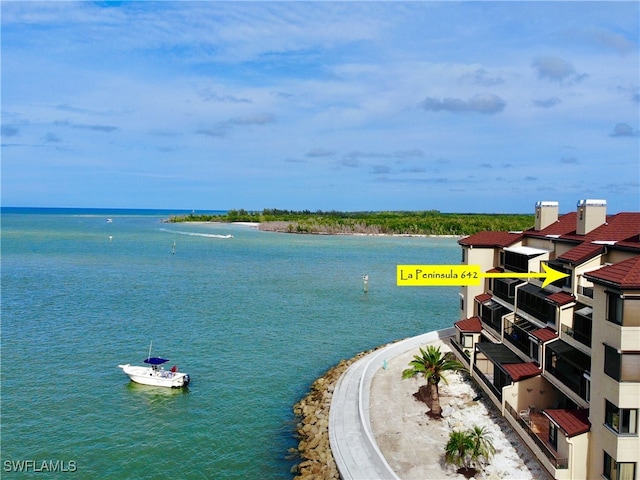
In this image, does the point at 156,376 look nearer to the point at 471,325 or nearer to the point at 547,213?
the point at 471,325

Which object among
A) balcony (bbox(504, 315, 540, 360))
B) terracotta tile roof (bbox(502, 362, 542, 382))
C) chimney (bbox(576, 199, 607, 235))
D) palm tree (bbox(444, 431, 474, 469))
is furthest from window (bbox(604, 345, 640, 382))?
chimney (bbox(576, 199, 607, 235))

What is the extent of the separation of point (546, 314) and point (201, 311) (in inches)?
1297

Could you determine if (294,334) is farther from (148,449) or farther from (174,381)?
(148,449)

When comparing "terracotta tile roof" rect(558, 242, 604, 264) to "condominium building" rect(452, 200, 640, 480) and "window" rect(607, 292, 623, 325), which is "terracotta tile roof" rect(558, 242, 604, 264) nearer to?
"condominium building" rect(452, 200, 640, 480)

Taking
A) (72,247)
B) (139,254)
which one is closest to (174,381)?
(139,254)

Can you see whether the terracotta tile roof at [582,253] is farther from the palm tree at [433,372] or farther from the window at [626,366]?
the palm tree at [433,372]

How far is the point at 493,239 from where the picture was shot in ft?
102

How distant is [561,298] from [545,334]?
1849 millimetres

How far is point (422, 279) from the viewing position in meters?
18.5

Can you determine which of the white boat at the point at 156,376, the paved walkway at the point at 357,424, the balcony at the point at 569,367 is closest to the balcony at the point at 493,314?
the paved walkway at the point at 357,424

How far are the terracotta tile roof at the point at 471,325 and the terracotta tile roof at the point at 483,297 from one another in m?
1.20

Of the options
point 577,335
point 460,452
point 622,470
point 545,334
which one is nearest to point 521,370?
point 545,334

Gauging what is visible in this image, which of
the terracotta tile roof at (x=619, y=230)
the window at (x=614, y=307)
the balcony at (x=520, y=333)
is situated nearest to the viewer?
the window at (x=614, y=307)

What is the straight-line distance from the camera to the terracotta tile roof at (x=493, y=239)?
2961cm
